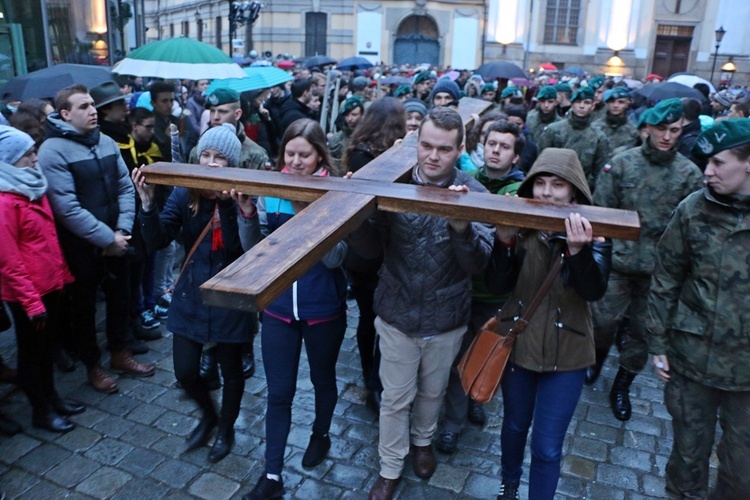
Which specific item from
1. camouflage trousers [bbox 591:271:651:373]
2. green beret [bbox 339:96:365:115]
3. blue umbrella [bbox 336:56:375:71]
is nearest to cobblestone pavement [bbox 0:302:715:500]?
camouflage trousers [bbox 591:271:651:373]

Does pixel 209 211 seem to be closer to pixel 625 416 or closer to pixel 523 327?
pixel 523 327

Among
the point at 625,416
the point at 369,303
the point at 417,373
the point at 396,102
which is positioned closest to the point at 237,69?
the point at 396,102

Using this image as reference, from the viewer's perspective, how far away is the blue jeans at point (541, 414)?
117 inches

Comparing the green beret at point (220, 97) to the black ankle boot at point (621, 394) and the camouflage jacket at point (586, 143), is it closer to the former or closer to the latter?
the camouflage jacket at point (586, 143)

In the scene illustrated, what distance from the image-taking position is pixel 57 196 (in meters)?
4.05

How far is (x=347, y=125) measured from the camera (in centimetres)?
612

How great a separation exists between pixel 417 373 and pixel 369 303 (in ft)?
3.27

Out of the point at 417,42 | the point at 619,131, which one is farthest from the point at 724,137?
the point at 417,42

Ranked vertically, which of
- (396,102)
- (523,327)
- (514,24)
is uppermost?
(514,24)

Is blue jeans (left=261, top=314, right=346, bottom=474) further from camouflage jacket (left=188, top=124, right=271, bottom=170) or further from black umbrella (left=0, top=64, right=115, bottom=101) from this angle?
black umbrella (left=0, top=64, right=115, bottom=101)

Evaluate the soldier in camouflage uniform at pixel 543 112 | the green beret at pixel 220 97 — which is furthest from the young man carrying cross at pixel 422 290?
the soldier in camouflage uniform at pixel 543 112

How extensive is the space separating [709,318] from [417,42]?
1524 inches

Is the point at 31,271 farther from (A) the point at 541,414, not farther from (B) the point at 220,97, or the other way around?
(A) the point at 541,414

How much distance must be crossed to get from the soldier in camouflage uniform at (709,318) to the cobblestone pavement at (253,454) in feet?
2.14
